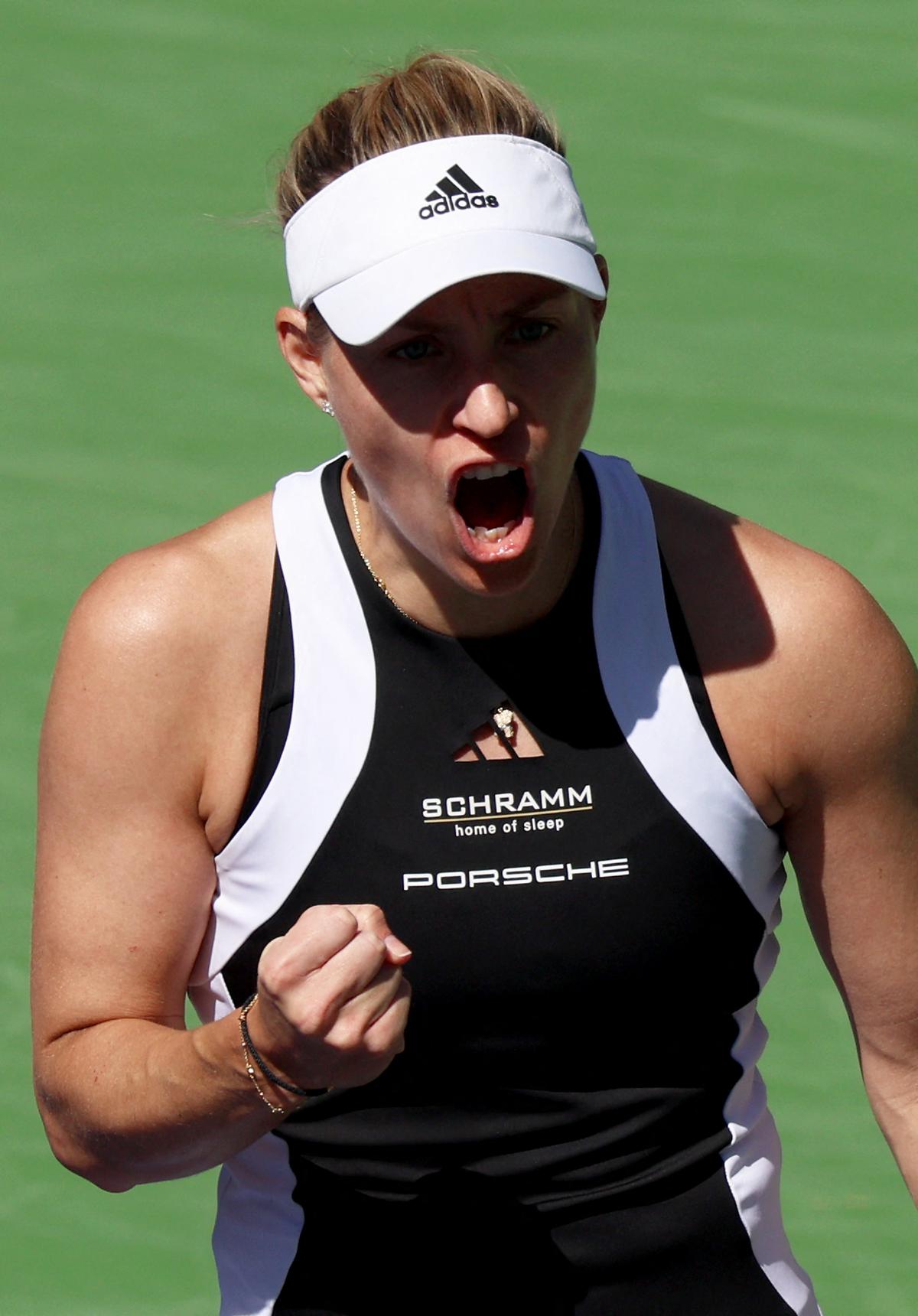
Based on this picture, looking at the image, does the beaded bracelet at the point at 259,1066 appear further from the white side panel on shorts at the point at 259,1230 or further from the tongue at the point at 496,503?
the tongue at the point at 496,503

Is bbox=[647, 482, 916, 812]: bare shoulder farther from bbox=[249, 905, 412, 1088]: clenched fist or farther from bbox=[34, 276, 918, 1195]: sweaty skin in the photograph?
bbox=[249, 905, 412, 1088]: clenched fist

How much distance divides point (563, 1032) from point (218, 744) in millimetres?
484

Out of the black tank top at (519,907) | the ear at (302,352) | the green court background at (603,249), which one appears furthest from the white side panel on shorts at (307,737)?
the green court background at (603,249)

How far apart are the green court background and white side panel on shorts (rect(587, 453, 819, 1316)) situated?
1.32 m

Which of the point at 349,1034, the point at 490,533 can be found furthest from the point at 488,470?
the point at 349,1034

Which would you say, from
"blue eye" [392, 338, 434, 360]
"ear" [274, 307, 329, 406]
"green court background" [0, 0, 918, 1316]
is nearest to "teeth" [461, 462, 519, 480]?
"blue eye" [392, 338, 434, 360]

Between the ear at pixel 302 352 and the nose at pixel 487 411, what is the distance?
0.78ft

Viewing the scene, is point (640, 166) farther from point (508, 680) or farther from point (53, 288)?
point (508, 680)

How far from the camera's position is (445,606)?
2453mm

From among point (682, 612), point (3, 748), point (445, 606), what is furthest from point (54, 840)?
point (3, 748)

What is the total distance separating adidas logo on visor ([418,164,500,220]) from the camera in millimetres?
2262

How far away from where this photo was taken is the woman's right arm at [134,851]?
7.82 ft

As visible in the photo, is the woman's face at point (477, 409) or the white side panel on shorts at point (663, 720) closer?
the woman's face at point (477, 409)

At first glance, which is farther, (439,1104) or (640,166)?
(640,166)
